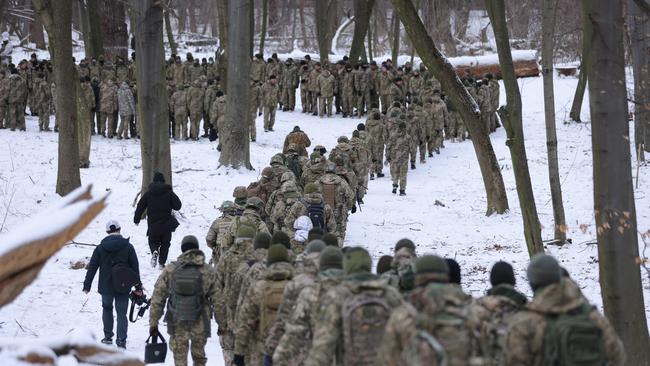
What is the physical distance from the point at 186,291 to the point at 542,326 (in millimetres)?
4295

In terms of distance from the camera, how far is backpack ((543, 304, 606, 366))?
568 centimetres

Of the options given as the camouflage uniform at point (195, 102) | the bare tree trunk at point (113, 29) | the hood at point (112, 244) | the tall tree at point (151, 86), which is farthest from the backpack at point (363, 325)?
the bare tree trunk at point (113, 29)

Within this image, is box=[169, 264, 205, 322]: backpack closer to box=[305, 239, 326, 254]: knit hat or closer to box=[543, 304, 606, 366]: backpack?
box=[305, 239, 326, 254]: knit hat

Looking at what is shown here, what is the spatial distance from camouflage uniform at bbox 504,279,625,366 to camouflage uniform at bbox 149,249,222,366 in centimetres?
412

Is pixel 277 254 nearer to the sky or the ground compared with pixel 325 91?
nearer to the ground

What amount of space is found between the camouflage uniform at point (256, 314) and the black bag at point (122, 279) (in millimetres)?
2851

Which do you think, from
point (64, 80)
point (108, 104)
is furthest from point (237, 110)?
point (108, 104)

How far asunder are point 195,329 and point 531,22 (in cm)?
4486

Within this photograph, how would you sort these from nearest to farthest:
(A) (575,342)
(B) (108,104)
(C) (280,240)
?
(A) (575,342) < (C) (280,240) < (B) (108,104)

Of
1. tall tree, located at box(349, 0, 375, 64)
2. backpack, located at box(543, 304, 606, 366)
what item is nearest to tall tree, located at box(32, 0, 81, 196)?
backpack, located at box(543, 304, 606, 366)

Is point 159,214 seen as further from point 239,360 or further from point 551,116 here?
point 551,116

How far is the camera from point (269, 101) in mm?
28328

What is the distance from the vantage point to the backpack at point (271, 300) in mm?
8219

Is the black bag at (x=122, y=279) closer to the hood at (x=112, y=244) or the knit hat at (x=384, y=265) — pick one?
the hood at (x=112, y=244)
